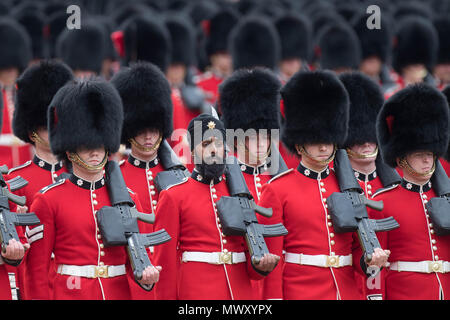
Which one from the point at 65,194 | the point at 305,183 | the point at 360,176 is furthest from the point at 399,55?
the point at 65,194

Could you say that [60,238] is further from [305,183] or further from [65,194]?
[305,183]

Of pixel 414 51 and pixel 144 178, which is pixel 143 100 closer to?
pixel 144 178

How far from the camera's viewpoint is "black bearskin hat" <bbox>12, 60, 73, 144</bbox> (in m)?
6.07

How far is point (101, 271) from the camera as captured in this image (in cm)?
489

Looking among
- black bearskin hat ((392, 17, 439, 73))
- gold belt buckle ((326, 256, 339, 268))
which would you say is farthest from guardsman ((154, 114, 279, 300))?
black bearskin hat ((392, 17, 439, 73))

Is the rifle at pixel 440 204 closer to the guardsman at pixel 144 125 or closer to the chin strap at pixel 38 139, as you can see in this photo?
the guardsman at pixel 144 125

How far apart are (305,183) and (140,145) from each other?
50.8 inches

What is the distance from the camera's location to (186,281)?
505cm

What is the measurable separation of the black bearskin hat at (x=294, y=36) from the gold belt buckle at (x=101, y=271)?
6546mm

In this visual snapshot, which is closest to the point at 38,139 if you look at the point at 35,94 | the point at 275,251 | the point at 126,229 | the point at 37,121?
the point at 37,121

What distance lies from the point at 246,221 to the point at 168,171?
1.13 m

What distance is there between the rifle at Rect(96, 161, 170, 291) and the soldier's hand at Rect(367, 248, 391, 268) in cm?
103

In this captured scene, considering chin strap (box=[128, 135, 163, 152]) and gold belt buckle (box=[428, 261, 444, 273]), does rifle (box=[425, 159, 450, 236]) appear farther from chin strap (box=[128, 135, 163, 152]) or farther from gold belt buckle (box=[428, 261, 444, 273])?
chin strap (box=[128, 135, 163, 152])

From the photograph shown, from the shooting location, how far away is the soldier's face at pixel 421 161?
17.9 feet
